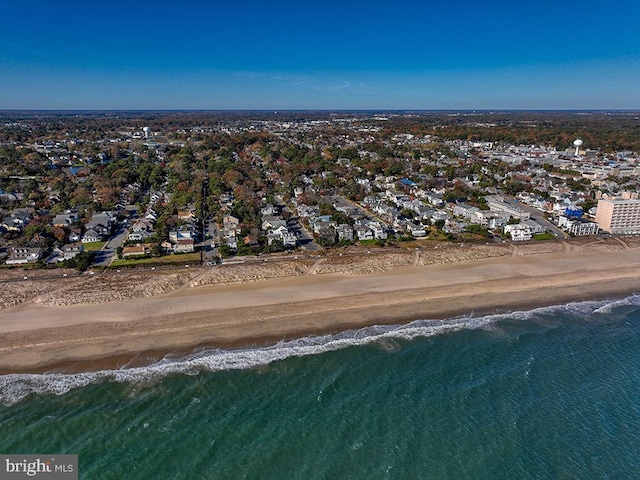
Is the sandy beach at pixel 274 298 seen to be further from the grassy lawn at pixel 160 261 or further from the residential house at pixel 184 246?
the residential house at pixel 184 246

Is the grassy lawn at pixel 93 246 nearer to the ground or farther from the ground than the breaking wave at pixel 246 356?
farther from the ground

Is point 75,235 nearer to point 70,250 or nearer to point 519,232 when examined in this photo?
point 70,250

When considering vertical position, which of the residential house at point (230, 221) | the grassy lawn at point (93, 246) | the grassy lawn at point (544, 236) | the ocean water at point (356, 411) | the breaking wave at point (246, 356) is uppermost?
the residential house at point (230, 221)

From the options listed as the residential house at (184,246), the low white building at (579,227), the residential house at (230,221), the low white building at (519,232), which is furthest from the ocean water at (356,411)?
the residential house at (230,221)

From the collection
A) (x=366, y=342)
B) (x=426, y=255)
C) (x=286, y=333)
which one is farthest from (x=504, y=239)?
(x=286, y=333)

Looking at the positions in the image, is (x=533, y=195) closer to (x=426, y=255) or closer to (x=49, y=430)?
(x=426, y=255)

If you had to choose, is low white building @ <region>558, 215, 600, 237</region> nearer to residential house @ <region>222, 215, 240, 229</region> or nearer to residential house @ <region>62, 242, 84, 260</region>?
residential house @ <region>222, 215, 240, 229</region>
